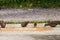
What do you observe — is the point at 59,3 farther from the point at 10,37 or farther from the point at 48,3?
the point at 10,37

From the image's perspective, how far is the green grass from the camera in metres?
6.70

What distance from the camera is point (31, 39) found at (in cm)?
314

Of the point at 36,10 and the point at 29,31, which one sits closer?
the point at 29,31

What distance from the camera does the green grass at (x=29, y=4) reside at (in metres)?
6.70

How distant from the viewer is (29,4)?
21.9 ft

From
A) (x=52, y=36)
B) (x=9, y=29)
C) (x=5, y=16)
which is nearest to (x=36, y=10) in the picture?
(x=5, y=16)

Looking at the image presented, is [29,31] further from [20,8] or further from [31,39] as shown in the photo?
[20,8]

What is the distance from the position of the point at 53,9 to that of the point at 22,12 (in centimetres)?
89

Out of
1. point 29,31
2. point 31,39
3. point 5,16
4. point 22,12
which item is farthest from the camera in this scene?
point 22,12

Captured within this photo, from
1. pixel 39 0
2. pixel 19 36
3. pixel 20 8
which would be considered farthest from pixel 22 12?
pixel 19 36

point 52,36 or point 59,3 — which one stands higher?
point 52,36

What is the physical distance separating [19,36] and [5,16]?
8.81 ft

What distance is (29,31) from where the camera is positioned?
3.57m

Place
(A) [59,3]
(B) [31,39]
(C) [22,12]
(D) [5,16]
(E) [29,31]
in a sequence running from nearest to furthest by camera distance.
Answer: (B) [31,39]
(E) [29,31]
(D) [5,16]
(C) [22,12]
(A) [59,3]
